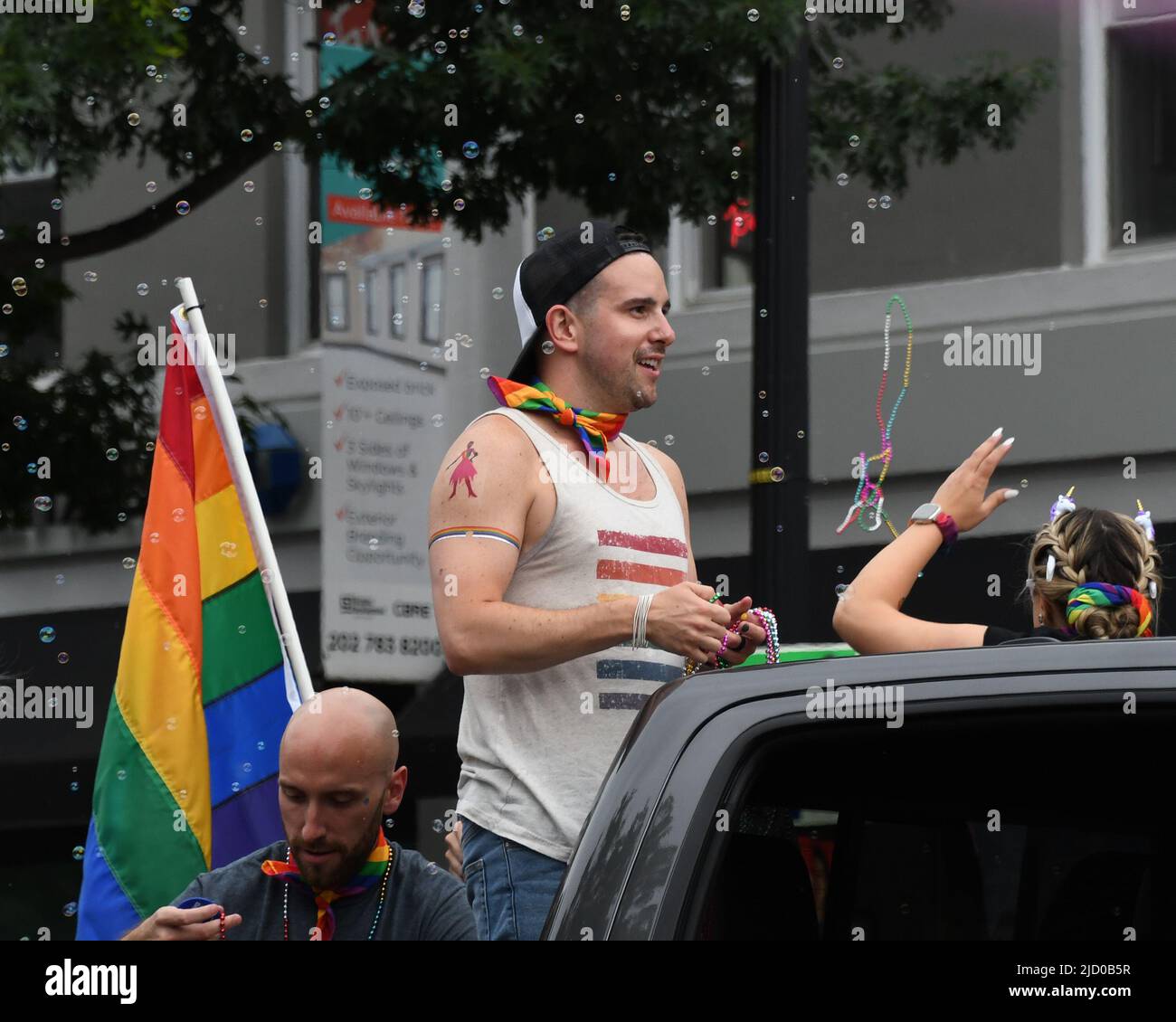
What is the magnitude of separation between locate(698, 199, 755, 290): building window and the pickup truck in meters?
6.51

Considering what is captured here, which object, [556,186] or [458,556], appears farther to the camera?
[556,186]

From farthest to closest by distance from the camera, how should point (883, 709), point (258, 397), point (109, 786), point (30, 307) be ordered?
1. point (258, 397)
2. point (30, 307)
3. point (109, 786)
4. point (883, 709)

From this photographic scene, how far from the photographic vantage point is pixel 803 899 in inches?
86.6

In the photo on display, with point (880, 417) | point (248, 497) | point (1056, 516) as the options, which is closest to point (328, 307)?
point (880, 417)

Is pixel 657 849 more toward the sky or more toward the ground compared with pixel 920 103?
more toward the ground

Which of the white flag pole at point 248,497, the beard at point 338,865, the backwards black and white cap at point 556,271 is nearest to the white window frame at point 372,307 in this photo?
the white flag pole at point 248,497

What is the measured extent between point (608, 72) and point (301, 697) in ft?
10.7

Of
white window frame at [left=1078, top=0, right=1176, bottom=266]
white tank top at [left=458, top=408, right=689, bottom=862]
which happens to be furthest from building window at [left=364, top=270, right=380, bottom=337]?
white tank top at [left=458, top=408, right=689, bottom=862]

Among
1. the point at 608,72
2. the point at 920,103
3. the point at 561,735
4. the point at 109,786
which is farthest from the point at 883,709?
the point at 920,103

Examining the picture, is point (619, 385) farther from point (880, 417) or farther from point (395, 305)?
point (395, 305)

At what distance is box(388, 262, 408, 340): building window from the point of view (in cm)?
872

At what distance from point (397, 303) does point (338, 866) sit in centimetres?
600
